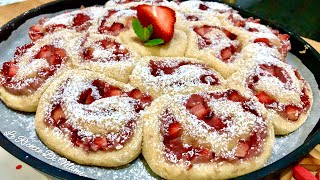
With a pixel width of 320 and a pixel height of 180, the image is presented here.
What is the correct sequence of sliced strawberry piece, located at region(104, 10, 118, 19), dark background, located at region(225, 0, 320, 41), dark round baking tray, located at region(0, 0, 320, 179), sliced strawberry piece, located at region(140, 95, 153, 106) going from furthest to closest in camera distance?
dark background, located at region(225, 0, 320, 41) < sliced strawberry piece, located at region(104, 10, 118, 19) < sliced strawberry piece, located at region(140, 95, 153, 106) < dark round baking tray, located at region(0, 0, 320, 179)

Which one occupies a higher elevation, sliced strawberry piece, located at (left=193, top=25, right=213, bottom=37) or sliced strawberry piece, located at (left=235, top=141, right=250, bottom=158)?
sliced strawberry piece, located at (left=193, top=25, right=213, bottom=37)

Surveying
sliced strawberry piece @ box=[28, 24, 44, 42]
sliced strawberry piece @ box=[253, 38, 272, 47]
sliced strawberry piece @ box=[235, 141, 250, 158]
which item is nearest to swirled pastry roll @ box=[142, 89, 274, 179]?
sliced strawberry piece @ box=[235, 141, 250, 158]

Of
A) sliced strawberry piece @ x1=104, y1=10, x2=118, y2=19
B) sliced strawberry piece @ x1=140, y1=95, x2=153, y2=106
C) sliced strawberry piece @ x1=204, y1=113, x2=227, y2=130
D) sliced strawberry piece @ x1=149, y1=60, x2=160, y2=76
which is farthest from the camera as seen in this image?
sliced strawberry piece @ x1=104, y1=10, x2=118, y2=19

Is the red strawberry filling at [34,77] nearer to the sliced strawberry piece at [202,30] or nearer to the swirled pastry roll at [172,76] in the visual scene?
the swirled pastry roll at [172,76]

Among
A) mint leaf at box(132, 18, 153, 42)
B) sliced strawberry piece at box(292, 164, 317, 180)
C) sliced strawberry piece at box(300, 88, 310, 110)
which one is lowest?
sliced strawberry piece at box(292, 164, 317, 180)

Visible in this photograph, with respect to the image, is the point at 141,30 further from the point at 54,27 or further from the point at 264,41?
the point at 264,41

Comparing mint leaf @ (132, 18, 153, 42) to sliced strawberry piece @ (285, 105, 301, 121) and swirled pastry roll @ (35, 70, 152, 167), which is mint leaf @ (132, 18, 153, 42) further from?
sliced strawberry piece @ (285, 105, 301, 121)

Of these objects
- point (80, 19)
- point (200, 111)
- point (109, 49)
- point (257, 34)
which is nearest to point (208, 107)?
point (200, 111)
